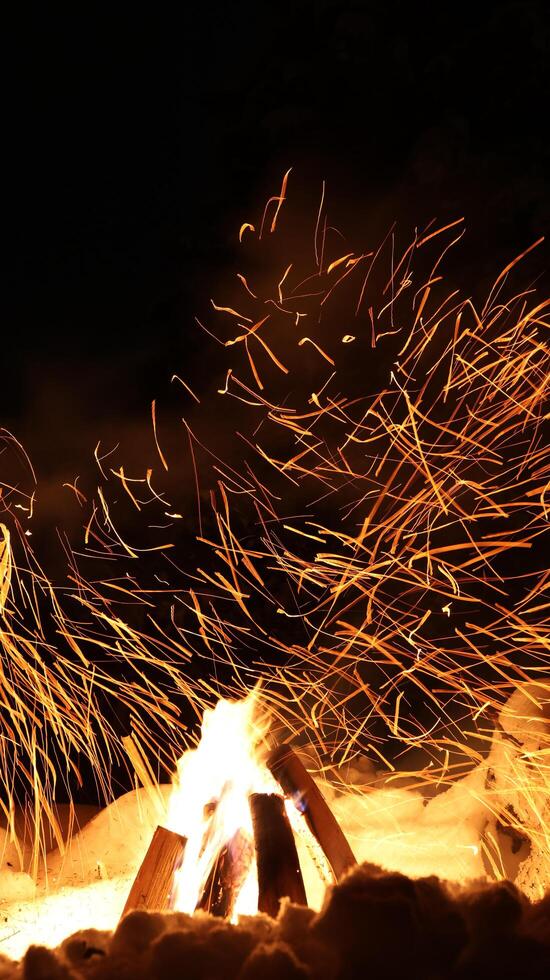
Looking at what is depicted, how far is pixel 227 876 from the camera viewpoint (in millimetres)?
2803

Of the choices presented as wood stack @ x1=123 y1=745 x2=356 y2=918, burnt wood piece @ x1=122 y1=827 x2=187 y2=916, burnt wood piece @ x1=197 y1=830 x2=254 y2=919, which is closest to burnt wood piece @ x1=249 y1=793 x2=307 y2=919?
wood stack @ x1=123 y1=745 x2=356 y2=918

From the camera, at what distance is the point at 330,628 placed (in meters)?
7.75

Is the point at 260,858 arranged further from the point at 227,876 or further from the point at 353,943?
the point at 353,943

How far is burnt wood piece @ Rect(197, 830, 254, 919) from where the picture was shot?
2688 millimetres

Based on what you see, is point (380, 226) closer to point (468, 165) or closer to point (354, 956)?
point (468, 165)

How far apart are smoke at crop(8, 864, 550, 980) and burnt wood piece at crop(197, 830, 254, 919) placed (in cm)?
124

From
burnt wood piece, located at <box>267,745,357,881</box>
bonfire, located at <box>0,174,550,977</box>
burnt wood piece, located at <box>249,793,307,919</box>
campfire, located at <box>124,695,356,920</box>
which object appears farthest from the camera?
bonfire, located at <box>0,174,550,977</box>

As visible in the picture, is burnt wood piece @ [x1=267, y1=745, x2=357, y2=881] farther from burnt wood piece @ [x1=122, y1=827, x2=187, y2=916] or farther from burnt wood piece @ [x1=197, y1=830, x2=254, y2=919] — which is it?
burnt wood piece @ [x1=122, y1=827, x2=187, y2=916]

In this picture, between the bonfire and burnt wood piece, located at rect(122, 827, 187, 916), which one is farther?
the bonfire

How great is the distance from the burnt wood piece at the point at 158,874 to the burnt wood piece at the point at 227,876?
0.17 metres

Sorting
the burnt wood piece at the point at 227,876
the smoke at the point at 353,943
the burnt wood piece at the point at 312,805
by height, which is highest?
the smoke at the point at 353,943

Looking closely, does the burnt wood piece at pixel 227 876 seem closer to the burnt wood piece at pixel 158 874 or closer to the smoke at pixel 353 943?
the burnt wood piece at pixel 158 874

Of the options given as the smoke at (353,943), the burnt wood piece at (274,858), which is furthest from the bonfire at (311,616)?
the smoke at (353,943)

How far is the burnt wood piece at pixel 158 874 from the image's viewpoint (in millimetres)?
2760
